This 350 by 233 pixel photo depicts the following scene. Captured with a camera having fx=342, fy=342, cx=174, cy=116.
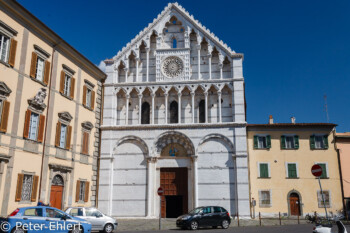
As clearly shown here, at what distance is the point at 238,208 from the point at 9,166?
678 inches

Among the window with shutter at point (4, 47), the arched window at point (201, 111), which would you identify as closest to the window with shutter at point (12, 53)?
the window with shutter at point (4, 47)

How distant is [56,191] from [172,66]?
1485cm

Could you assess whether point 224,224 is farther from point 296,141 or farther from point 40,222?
point 296,141

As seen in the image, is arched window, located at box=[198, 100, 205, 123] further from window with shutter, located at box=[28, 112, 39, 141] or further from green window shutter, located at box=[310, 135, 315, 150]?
window with shutter, located at box=[28, 112, 39, 141]

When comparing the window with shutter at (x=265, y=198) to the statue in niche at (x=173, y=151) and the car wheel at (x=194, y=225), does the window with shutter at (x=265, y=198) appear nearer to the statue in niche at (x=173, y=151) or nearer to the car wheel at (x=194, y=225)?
the statue in niche at (x=173, y=151)

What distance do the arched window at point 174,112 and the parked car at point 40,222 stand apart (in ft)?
51.4

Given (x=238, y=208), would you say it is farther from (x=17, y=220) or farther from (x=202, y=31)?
(x=17, y=220)

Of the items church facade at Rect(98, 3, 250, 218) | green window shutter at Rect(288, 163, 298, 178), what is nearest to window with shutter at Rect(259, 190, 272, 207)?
church facade at Rect(98, 3, 250, 218)

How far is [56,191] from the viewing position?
2266 centimetres

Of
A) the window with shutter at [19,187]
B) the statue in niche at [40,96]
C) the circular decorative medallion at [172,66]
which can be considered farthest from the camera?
the circular decorative medallion at [172,66]

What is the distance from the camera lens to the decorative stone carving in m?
20.4

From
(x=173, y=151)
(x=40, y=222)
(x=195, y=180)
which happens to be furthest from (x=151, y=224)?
(x=40, y=222)

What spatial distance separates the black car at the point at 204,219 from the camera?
807 inches

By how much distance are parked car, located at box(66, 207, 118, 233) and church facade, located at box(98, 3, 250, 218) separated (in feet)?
31.1
